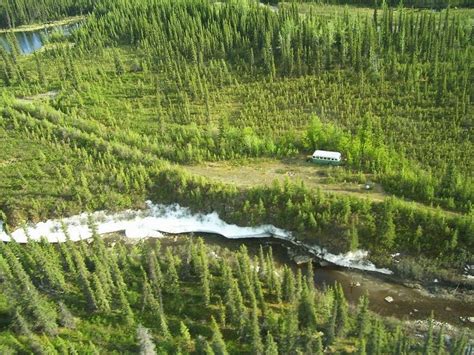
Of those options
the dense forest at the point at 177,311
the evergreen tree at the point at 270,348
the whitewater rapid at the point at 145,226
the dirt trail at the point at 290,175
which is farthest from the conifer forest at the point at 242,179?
the whitewater rapid at the point at 145,226

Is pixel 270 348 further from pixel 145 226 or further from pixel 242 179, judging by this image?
pixel 145 226

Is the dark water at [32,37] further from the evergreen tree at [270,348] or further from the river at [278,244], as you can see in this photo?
the evergreen tree at [270,348]

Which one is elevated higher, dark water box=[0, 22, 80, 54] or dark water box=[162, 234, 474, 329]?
dark water box=[0, 22, 80, 54]

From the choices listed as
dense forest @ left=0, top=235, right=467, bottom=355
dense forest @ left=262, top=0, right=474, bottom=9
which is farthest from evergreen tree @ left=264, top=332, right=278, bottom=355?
dense forest @ left=262, top=0, right=474, bottom=9

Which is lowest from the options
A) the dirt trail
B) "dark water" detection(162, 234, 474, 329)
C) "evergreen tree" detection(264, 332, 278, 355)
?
"dark water" detection(162, 234, 474, 329)

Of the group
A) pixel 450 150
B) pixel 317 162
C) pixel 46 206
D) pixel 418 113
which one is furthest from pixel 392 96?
pixel 46 206

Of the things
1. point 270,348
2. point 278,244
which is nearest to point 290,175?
point 278,244

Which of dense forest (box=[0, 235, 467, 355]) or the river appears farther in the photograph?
the river

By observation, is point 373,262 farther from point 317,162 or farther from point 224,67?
point 224,67

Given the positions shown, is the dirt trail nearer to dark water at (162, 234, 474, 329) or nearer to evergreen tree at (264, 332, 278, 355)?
dark water at (162, 234, 474, 329)
